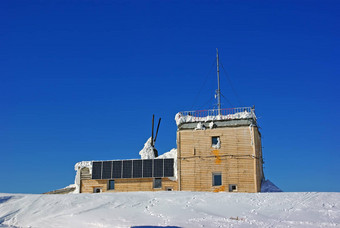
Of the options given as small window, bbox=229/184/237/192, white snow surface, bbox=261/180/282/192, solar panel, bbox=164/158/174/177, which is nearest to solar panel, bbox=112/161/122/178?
solar panel, bbox=164/158/174/177

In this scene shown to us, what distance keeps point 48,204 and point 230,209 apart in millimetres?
11076

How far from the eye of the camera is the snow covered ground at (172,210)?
1944 centimetres

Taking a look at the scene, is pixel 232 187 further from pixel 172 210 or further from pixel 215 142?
pixel 172 210

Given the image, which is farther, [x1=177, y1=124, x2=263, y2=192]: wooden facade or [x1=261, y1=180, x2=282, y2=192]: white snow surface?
[x1=261, y1=180, x2=282, y2=192]: white snow surface

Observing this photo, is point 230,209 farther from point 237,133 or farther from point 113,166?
point 113,166

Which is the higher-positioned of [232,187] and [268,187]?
[268,187]

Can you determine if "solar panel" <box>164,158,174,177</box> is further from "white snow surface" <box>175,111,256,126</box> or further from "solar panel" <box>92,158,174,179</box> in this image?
"white snow surface" <box>175,111,256,126</box>

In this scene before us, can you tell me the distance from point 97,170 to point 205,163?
1119 centimetres

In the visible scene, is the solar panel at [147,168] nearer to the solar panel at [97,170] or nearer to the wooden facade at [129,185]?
the wooden facade at [129,185]

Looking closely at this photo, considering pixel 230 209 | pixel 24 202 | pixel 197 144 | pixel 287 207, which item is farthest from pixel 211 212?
pixel 197 144

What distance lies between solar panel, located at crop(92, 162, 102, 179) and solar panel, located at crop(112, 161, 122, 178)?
139 centimetres

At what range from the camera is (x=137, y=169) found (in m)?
38.1

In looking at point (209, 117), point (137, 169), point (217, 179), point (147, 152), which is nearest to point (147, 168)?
point (137, 169)

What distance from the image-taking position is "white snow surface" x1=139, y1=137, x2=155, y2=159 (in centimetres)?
4372
